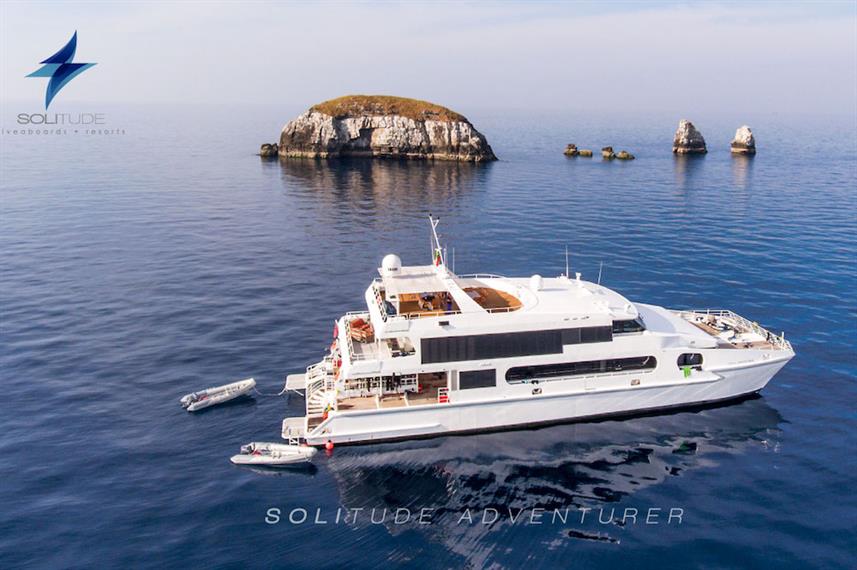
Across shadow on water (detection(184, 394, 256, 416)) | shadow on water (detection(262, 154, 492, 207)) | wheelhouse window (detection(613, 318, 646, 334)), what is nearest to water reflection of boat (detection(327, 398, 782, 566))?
wheelhouse window (detection(613, 318, 646, 334))

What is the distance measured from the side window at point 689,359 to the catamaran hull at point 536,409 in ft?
2.62

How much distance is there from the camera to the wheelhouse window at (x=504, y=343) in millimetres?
28344

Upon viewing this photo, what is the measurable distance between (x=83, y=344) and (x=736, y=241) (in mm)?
57822

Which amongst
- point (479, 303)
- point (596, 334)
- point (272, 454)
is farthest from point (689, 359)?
point (272, 454)

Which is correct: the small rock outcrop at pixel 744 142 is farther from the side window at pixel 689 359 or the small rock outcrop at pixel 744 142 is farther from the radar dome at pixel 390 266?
the radar dome at pixel 390 266

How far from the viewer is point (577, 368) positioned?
97.2 feet

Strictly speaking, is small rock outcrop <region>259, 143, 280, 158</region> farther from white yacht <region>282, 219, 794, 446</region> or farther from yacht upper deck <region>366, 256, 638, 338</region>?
white yacht <region>282, 219, 794, 446</region>

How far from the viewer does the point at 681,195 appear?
86250mm

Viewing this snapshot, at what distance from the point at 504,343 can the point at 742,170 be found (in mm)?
99461

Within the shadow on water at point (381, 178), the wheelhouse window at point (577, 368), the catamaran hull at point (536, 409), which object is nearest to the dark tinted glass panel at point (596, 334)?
the wheelhouse window at point (577, 368)

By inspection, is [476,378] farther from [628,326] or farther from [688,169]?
[688,169]

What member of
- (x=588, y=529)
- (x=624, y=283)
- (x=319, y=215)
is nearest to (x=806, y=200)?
(x=624, y=283)

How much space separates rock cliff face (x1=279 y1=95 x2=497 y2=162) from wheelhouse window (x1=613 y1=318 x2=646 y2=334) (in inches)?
3776

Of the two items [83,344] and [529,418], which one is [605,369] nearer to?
[529,418]
